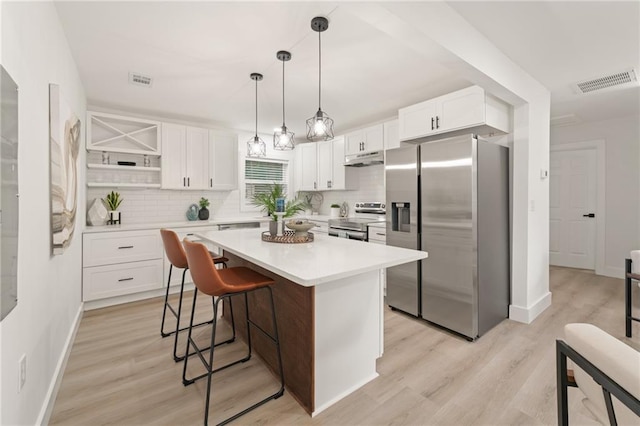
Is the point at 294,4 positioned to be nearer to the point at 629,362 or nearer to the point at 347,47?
the point at 347,47

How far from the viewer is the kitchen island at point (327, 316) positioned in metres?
1.71

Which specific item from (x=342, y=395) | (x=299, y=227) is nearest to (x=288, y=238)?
(x=299, y=227)

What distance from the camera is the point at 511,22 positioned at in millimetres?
2158

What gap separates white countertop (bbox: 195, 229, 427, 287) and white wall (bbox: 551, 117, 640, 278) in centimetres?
481

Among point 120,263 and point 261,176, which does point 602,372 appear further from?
point 261,176

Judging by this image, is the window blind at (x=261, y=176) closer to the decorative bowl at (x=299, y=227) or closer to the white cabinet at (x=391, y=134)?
the white cabinet at (x=391, y=134)

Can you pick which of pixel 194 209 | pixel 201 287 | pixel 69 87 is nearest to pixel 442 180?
pixel 201 287

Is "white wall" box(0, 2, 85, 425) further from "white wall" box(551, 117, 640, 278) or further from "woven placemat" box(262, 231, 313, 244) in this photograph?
"white wall" box(551, 117, 640, 278)

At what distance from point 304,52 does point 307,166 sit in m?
3.07

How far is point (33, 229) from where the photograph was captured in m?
1.52

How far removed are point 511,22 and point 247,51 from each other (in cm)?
204

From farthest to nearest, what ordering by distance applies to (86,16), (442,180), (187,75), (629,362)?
(187,75) < (442,180) < (86,16) < (629,362)

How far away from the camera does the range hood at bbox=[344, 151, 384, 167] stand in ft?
14.0

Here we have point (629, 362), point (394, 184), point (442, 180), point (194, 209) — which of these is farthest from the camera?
point (194, 209)
